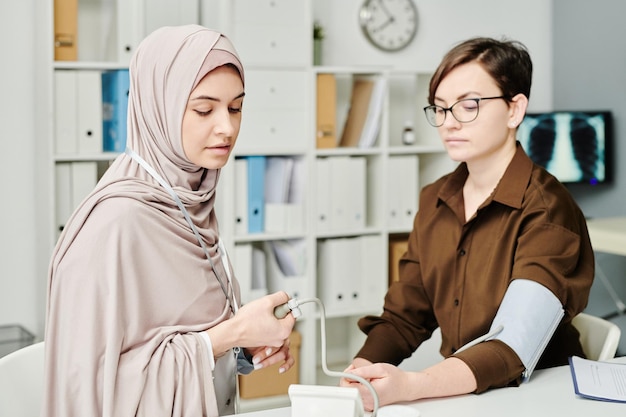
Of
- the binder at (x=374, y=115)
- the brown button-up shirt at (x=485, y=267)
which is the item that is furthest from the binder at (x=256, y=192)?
the brown button-up shirt at (x=485, y=267)

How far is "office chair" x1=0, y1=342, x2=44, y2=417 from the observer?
5.21 ft

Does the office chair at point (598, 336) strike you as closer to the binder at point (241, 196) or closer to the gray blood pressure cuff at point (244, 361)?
the gray blood pressure cuff at point (244, 361)

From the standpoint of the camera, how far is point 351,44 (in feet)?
13.6

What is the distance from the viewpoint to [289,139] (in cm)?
365

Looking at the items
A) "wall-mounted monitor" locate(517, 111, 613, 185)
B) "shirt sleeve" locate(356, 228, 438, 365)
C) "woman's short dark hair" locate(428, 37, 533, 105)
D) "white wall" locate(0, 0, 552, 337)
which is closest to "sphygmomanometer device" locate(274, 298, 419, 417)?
"shirt sleeve" locate(356, 228, 438, 365)

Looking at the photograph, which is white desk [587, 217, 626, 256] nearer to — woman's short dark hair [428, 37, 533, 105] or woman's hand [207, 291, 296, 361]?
woman's short dark hair [428, 37, 533, 105]

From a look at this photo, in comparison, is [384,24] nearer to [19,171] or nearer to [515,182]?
[19,171]

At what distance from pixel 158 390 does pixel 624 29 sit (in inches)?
151

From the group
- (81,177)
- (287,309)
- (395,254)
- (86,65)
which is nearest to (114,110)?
(86,65)

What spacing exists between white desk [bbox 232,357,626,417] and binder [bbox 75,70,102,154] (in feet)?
6.96

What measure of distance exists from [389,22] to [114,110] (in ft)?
5.37

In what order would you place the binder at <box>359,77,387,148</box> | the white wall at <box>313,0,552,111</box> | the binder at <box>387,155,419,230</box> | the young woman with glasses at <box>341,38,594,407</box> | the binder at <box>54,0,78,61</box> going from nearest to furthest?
the young woman with glasses at <box>341,38,594,407</box>, the binder at <box>54,0,78,61</box>, the binder at <box>359,77,387,148</box>, the binder at <box>387,155,419,230</box>, the white wall at <box>313,0,552,111</box>

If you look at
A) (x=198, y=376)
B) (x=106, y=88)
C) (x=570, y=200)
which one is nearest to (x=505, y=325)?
(x=570, y=200)

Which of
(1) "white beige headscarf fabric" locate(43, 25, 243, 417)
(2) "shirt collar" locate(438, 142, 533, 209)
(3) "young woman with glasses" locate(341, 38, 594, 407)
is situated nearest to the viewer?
(1) "white beige headscarf fabric" locate(43, 25, 243, 417)
